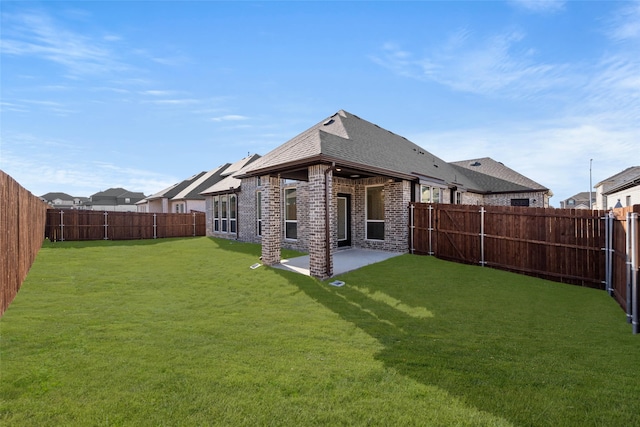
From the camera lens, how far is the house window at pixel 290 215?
13898mm

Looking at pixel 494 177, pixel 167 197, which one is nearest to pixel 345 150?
pixel 494 177

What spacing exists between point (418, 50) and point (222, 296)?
9682 millimetres

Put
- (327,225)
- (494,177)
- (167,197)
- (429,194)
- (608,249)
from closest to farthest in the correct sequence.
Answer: (608,249), (327,225), (429,194), (494,177), (167,197)

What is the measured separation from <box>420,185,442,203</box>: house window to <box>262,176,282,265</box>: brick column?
6.63 meters

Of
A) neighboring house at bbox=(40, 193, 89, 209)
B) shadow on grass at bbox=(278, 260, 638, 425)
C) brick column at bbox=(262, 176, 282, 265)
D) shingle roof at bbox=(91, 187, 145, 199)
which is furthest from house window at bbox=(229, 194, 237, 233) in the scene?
neighboring house at bbox=(40, 193, 89, 209)

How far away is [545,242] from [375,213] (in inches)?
236

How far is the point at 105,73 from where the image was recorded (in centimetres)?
948

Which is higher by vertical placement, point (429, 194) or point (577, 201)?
point (577, 201)

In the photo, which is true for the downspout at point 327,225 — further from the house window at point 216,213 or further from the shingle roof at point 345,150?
the house window at point 216,213

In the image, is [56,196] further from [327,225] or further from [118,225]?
[327,225]

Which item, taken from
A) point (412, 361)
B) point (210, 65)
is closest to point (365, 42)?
point (210, 65)

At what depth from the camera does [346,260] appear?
1066cm

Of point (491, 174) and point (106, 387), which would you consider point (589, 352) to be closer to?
point (106, 387)

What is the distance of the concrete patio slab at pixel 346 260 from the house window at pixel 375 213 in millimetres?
772
